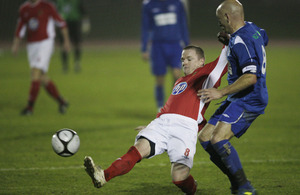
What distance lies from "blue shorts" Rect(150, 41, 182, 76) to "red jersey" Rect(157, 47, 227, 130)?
4573 mm

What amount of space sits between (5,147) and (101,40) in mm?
27468

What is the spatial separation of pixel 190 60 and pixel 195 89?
0.30 m

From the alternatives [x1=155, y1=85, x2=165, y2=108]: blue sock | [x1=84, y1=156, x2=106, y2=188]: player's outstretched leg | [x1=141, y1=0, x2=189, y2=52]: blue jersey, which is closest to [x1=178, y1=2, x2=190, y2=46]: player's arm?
[x1=141, y1=0, x2=189, y2=52]: blue jersey

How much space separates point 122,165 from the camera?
425 centimetres

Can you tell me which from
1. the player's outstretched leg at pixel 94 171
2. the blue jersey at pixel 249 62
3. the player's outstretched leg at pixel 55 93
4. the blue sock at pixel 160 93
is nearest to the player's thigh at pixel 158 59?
the blue sock at pixel 160 93

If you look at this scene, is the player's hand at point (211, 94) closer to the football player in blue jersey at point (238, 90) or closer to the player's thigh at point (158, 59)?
the football player in blue jersey at point (238, 90)

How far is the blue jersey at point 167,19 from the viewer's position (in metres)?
9.29

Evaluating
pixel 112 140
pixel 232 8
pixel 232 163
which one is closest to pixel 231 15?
pixel 232 8

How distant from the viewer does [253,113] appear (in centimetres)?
443

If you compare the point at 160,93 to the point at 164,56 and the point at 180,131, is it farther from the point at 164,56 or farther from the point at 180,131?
the point at 180,131

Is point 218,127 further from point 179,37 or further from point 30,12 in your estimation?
point 30,12

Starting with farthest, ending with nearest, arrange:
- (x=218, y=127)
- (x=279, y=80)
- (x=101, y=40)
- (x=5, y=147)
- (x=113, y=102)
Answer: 1. (x=101, y=40)
2. (x=279, y=80)
3. (x=113, y=102)
4. (x=5, y=147)
5. (x=218, y=127)

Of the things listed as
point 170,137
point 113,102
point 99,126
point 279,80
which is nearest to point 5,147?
point 99,126

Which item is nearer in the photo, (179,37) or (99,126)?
(99,126)
